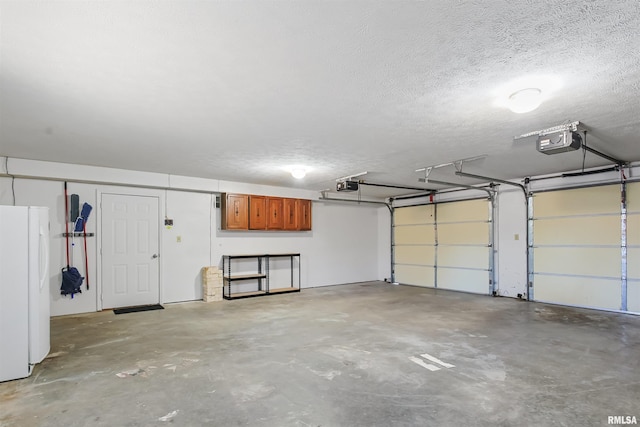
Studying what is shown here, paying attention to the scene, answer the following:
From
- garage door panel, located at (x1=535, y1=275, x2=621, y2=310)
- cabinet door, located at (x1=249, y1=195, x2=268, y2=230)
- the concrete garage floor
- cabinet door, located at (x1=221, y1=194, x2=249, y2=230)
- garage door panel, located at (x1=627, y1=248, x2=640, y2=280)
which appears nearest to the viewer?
the concrete garage floor

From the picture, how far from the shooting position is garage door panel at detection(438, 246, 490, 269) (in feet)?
25.1

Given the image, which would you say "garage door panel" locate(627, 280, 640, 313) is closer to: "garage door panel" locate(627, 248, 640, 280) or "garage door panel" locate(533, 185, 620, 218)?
"garage door panel" locate(627, 248, 640, 280)

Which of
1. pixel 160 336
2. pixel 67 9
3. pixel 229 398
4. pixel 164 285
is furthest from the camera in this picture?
pixel 164 285

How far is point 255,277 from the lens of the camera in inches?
294

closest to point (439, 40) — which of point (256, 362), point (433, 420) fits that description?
point (433, 420)

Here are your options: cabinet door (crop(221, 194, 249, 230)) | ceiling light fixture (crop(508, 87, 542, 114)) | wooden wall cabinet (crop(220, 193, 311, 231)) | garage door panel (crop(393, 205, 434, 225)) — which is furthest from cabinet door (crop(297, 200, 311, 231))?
ceiling light fixture (crop(508, 87, 542, 114))

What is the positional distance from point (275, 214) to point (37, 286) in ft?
16.2

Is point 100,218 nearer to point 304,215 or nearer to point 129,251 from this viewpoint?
point 129,251

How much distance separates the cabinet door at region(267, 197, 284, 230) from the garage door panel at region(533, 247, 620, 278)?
17.7ft

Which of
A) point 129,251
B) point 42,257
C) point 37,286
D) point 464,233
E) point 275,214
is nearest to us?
point 37,286

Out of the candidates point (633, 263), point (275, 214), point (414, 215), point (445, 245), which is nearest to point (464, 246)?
point (445, 245)

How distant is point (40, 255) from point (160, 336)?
173 cm

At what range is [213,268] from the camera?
6.99m

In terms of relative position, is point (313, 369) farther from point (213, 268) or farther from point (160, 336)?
point (213, 268)
